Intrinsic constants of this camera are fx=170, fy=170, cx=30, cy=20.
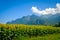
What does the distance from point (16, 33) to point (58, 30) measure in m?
15.4

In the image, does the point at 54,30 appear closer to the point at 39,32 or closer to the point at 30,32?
the point at 39,32

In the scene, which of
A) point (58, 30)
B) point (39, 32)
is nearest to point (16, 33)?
point (39, 32)

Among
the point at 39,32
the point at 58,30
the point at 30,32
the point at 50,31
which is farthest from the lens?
the point at 58,30

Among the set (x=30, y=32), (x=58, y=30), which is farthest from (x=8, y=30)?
(x=58, y=30)

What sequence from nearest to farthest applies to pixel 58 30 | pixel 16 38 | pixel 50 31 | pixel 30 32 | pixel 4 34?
1. pixel 4 34
2. pixel 16 38
3. pixel 30 32
4. pixel 50 31
5. pixel 58 30

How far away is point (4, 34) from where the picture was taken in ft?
55.6

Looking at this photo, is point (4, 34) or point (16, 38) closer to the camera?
point (4, 34)

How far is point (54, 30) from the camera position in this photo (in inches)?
1248

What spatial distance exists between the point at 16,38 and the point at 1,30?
1960 mm

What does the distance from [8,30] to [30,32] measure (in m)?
7.08

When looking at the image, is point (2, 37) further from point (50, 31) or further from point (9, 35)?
point (50, 31)

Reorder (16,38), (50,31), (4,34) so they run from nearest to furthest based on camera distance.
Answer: (4,34) < (16,38) < (50,31)

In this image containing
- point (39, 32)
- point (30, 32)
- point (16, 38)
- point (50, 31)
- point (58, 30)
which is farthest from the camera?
point (58, 30)

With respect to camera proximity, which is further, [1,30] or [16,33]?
[16,33]
